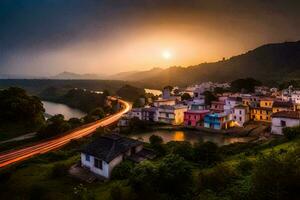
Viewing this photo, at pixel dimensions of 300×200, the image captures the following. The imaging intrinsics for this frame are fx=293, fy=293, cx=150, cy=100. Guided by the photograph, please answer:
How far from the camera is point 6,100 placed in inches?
1428

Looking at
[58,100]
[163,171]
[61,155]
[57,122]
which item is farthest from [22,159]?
[58,100]

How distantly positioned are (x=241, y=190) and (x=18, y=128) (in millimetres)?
31012

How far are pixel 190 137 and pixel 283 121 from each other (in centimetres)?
989

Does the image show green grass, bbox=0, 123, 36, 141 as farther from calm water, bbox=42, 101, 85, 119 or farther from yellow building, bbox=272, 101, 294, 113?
yellow building, bbox=272, 101, 294, 113

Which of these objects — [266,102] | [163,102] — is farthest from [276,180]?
[163,102]

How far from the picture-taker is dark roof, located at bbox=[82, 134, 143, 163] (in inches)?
658

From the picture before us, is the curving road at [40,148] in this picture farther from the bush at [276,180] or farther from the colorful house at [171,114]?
the bush at [276,180]

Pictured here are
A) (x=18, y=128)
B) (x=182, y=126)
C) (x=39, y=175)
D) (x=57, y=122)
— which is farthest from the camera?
(x=182, y=126)

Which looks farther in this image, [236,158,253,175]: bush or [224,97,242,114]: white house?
[224,97,242,114]: white house

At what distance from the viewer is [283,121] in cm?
2989

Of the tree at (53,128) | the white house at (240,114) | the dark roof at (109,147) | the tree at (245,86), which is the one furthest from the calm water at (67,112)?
the dark roof at (109,147)

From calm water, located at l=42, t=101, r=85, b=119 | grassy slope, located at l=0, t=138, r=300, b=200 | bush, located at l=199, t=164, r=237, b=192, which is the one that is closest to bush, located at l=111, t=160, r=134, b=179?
grassy slope, located at l=0, t=138, r=300, b=200

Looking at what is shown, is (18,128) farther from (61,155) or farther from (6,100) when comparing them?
(61,155)

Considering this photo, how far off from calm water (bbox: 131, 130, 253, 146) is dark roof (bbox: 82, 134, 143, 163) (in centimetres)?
1351
